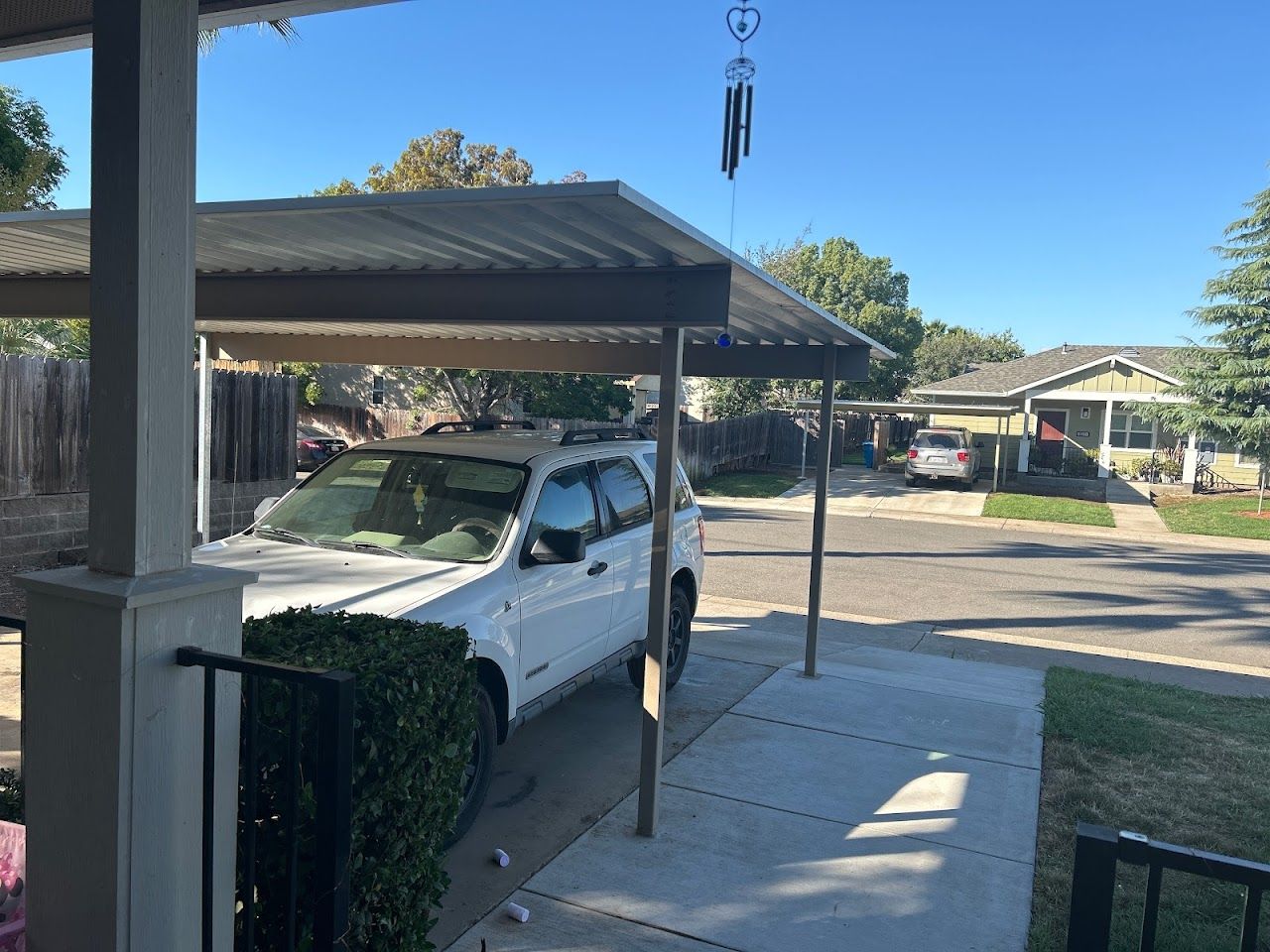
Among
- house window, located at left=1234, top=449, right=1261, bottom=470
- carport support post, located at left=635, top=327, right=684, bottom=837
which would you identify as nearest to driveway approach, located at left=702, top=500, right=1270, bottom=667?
carport support post, located at left=635, top=327, right=684, bottom=837

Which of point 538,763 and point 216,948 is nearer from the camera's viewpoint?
point 216,948

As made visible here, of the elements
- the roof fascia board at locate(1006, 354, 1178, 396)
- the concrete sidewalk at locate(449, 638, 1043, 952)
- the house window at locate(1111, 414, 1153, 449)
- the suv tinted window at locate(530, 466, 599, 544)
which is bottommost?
the concrete sidewalk at locate(449, 638, 1043, 952)

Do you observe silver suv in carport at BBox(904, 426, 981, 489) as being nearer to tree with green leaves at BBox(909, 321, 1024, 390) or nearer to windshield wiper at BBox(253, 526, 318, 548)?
windshield wiper at BBox(253, 526, 318, 548)

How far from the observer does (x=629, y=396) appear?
96.7ft

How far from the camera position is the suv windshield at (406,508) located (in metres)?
5.26

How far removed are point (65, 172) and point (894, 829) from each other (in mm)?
19313

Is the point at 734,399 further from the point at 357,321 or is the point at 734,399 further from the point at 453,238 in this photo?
the point at 453,238

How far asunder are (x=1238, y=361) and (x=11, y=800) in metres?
31.9

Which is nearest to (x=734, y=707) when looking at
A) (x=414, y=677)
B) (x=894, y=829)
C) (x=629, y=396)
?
(x=894, y=829)

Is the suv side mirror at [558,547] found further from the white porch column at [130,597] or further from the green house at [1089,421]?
the green house at [1089,421]

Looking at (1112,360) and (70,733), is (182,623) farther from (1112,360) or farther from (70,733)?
(1112,360)

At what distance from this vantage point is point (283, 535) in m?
5.58

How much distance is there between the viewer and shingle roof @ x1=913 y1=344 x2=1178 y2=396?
34.0 metres

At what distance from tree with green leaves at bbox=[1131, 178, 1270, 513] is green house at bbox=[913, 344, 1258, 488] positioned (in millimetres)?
1045
